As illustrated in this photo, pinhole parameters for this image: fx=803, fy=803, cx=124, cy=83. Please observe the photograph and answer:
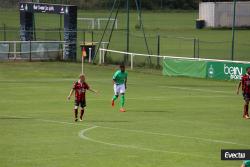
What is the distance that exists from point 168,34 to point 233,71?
3806cm

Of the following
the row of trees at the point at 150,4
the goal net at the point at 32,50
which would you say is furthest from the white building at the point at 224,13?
the goal net at the point at 32,50

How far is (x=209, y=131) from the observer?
27.4 metres

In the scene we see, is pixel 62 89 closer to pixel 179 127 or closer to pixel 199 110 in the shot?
pixel 199 110

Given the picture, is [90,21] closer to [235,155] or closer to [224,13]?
[224,13]

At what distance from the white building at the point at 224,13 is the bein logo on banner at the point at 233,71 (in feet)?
143

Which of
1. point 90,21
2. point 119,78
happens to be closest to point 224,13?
point 90,21

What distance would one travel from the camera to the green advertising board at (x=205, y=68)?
50812mm

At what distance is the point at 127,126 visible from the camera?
93.2 feet

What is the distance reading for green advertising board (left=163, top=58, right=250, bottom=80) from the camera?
50.8 m

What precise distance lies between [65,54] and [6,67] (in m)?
6.84

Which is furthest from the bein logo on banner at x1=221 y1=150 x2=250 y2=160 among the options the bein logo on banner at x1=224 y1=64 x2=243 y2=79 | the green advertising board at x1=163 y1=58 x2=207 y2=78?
the green advertising board at x1=163 y1=58 x2=207 y2=78

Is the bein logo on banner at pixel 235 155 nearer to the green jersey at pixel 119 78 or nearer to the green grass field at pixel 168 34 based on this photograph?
the green jersey at pixel 119 78

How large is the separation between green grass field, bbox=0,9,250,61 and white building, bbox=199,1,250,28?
1952 millimetres

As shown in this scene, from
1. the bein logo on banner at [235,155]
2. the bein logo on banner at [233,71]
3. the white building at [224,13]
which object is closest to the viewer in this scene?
the bein logo on banner at [235,155]
